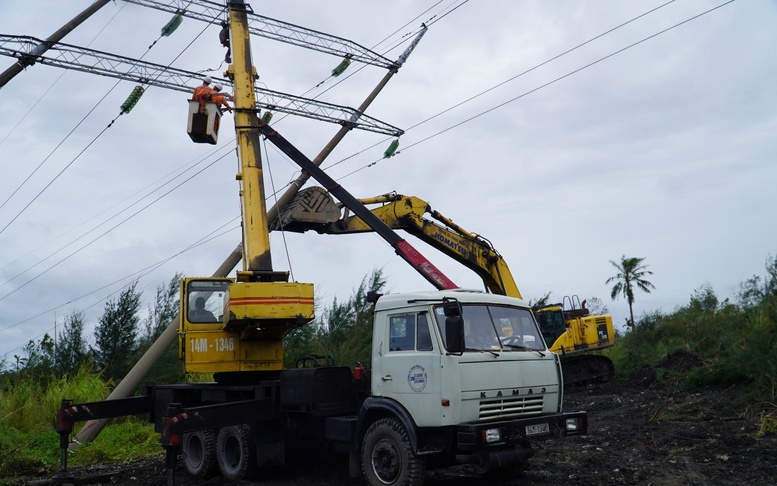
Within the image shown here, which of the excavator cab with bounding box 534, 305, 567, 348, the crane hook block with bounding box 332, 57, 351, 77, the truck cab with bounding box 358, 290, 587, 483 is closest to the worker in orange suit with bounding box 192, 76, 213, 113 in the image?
the truck cab with bounding box 358, 290, 587, 483

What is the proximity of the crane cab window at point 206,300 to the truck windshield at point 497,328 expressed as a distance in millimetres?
4616

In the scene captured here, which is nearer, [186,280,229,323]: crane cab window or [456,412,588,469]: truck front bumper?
[456,412,588,469]: truck front bumper

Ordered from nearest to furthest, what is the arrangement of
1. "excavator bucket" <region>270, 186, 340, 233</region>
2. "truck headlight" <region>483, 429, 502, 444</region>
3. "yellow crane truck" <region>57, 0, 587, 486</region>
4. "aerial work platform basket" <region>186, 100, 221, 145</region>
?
"truck headlight" <region>483, 429, 502, 444</region> → "yellow crane truck" <region>57, 0, 587, 486</region> → "aerial work platform basket" <region>186, 100, 221, 145</region> → "excavator bucket" <region>270, 186, 340, 233</region>

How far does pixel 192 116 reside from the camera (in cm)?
1204

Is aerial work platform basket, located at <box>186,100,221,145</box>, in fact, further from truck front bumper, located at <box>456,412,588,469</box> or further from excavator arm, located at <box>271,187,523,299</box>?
truck front bumper, located at <box>456,412,588,469</box>

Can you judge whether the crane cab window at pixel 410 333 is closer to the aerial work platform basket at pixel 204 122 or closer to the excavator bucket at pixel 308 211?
the aerial work platform basket at pixel 204 122

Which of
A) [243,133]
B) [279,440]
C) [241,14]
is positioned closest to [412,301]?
[279,440]

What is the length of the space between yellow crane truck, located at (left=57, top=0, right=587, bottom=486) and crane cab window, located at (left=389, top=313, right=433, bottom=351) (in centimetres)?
2

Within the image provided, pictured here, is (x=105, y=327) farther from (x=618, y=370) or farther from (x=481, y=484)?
(x=618, y=370)

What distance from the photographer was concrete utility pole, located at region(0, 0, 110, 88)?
1288 centimetres

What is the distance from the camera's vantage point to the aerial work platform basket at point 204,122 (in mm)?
12047

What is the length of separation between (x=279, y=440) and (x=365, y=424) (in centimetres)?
205

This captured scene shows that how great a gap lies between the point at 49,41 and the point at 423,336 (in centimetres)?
1048

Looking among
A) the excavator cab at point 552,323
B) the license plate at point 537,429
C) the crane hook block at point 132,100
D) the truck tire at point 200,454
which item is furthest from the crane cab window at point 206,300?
the excavator cab at point 552,323
